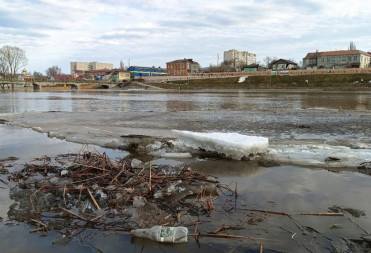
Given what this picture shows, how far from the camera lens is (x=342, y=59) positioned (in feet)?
377

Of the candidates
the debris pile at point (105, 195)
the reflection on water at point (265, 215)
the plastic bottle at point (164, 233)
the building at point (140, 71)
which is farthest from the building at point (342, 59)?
the plastic bottle at point (164, 233)

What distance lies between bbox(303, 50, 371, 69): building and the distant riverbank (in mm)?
36547

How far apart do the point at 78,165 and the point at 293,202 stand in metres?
4.15

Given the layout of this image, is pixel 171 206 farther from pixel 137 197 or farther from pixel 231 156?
pixel 231 156

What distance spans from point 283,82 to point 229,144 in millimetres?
84606

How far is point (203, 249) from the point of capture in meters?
3.50

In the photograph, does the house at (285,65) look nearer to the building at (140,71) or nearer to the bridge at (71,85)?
the building at (140,71)

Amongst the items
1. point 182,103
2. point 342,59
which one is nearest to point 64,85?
point 182,103

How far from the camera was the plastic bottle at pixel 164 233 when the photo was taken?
12.0ft

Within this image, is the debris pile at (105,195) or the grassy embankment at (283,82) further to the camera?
the grassy embankment at (283,82)

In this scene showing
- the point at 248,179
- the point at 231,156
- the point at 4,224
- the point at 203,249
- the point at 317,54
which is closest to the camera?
the point at 203,249

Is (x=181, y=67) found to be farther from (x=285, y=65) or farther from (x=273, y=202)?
(x=273, y=202)

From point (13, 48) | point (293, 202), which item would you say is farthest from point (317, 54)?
point (293, 202)

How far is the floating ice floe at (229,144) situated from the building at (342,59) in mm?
121943
